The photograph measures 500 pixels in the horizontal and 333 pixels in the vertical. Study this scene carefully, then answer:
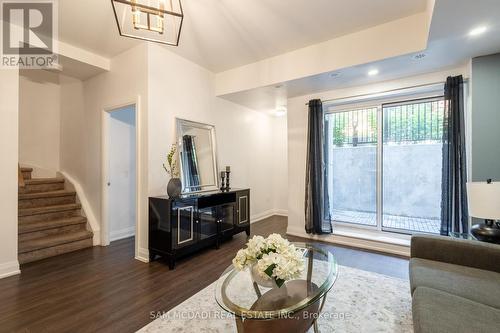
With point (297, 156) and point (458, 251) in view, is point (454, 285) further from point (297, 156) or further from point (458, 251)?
point (297, 156)

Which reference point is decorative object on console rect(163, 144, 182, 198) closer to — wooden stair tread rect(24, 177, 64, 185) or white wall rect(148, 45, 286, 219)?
white wall rect(148, 45, 286, 219)

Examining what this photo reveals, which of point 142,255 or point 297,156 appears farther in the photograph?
point 297,156

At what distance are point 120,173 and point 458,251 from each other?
462 cm

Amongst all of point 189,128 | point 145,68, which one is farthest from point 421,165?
point 145,68

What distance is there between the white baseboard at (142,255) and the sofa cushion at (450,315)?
2946 mm

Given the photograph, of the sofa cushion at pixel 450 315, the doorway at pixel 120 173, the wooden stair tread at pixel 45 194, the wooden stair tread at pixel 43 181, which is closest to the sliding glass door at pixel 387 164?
the sofa cushion at pixel 450 315

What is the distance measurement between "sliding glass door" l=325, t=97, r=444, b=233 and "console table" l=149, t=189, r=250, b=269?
1900mm

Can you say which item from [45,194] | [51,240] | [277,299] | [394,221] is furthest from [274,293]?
[45,194]

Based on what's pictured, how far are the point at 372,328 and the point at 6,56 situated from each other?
467cm

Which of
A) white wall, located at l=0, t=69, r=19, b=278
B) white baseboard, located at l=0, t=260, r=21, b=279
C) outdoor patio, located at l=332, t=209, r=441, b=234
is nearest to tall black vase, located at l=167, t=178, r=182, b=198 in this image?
white wall, located at l=0, t=69, r=19, b=278

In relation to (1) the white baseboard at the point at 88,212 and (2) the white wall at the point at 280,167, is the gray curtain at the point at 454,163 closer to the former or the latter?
(2) the white wall at the point at 280,167

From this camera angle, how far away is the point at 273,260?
57.8 inches

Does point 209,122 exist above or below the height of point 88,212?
above

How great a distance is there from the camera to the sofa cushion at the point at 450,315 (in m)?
1.20
